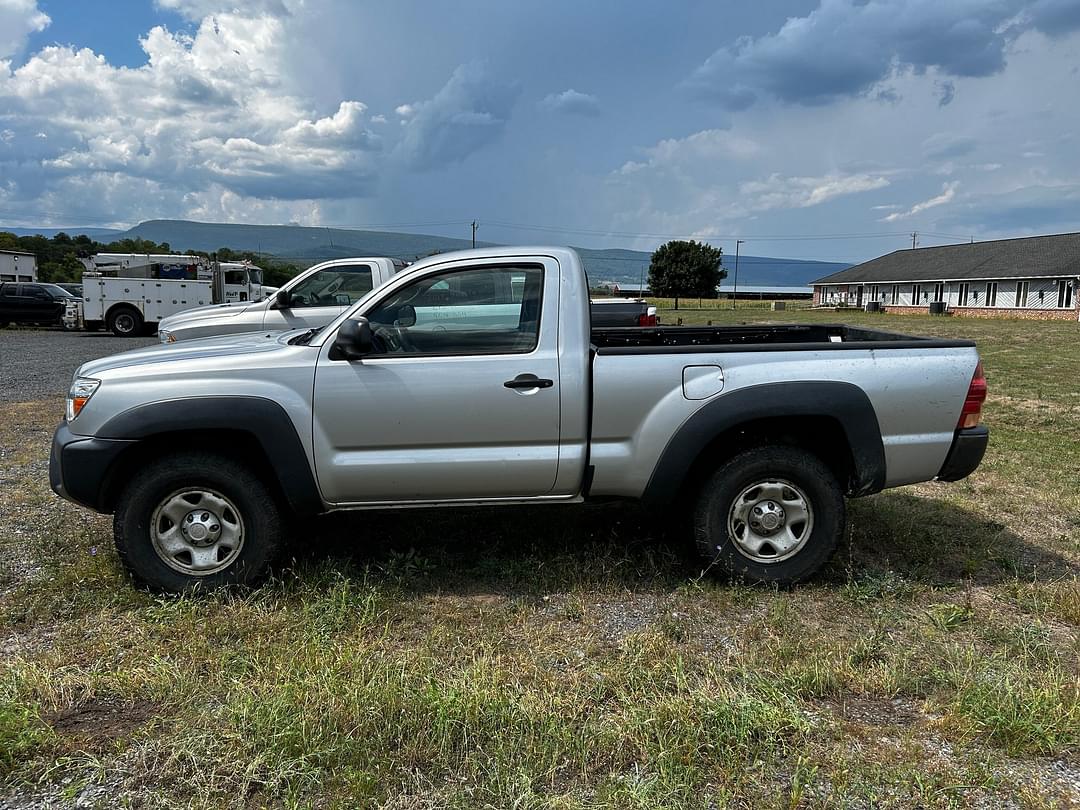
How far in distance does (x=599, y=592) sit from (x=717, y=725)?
139 cm

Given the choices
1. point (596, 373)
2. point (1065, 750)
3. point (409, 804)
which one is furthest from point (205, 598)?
point (1065, 750)

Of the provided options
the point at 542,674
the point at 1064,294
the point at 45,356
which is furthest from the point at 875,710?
the point at 1064,294

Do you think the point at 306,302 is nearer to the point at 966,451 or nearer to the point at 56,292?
the point at 966,451

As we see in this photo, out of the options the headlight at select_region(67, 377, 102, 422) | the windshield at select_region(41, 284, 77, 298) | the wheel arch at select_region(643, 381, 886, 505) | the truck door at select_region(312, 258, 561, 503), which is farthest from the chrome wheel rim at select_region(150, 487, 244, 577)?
the windshield at select_region(41, 284, 77, 298)

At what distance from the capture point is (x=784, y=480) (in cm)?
422

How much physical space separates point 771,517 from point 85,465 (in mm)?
3546

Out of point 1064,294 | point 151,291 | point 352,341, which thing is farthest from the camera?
point 1064,294

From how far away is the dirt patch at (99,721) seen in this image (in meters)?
2.91

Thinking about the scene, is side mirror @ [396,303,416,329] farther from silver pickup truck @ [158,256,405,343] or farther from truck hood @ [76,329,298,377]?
silver pickup truck @ [158,256,405,343]

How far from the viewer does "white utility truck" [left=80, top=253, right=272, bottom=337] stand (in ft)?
73.7

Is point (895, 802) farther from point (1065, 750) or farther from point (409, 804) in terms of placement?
point (409, 804)

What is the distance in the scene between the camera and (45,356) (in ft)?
56.1

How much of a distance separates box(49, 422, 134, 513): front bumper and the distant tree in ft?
229

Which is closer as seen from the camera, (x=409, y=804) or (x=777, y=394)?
(x=409, y=804)
